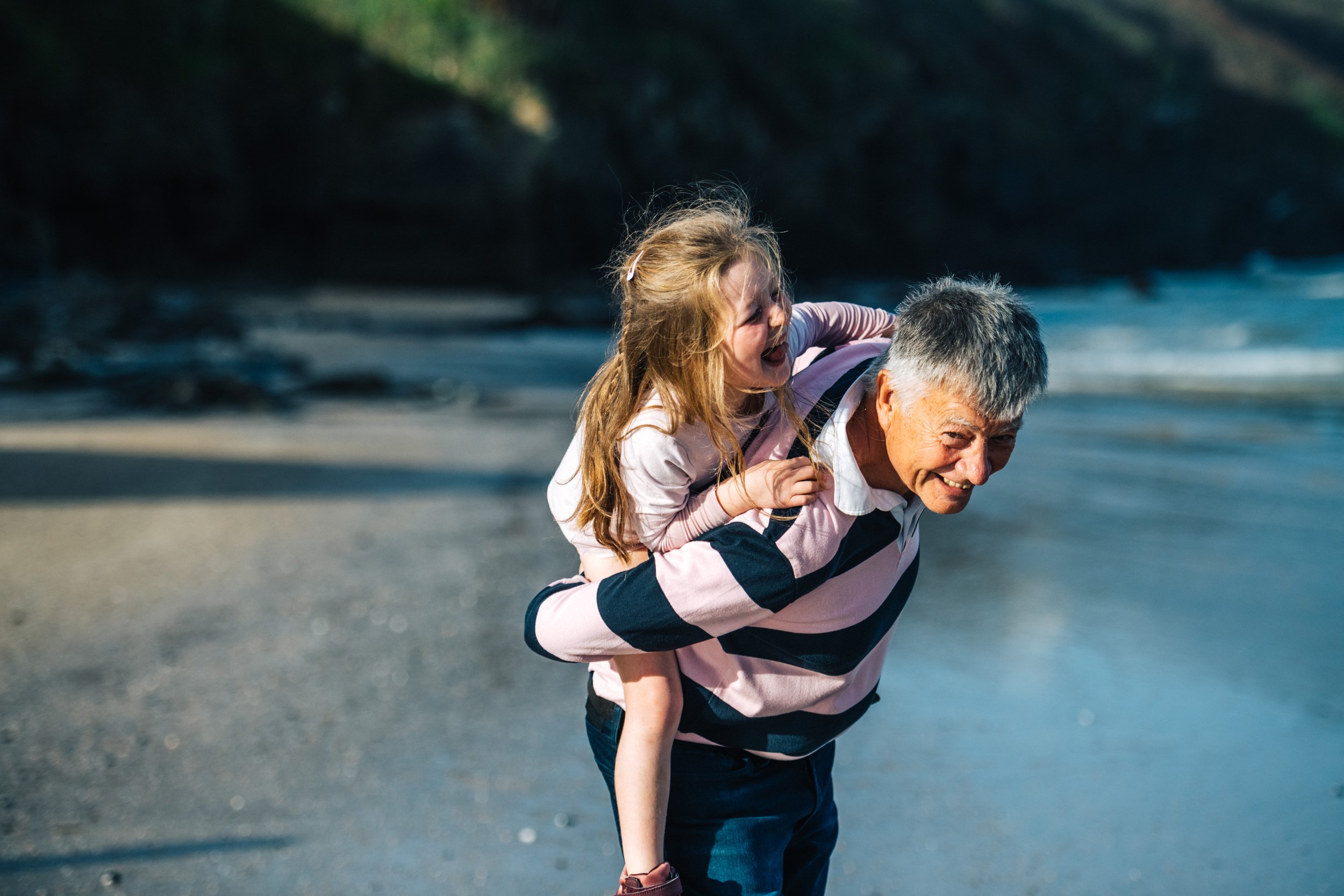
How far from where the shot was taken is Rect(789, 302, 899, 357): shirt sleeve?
1.93 m

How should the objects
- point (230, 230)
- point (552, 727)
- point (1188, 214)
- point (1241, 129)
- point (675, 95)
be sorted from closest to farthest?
1. point (552, 727)
2. point (230, 230)
3. point (675, 95)
4. point (1188, 214)
5. point (1241, 129)

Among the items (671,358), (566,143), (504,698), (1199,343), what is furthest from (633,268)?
(566,143)

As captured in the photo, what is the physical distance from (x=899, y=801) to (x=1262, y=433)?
812 cm

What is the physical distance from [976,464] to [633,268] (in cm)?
62

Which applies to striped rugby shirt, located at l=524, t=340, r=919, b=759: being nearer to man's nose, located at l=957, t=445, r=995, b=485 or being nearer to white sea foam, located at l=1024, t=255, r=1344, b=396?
man's nose, located at l=957, t=445, r=995, b=485

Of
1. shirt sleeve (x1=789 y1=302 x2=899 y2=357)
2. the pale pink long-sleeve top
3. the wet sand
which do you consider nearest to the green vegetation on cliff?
the wet sand

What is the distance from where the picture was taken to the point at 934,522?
6.38 m

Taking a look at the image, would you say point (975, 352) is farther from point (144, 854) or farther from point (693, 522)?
point (144, 854)

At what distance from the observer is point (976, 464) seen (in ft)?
5.13

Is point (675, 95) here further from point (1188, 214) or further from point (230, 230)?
point (1188, 214)

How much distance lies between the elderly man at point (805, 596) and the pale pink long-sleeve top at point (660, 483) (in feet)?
0.23

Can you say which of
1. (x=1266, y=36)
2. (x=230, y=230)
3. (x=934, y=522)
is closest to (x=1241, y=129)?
(x=1266, y=36)

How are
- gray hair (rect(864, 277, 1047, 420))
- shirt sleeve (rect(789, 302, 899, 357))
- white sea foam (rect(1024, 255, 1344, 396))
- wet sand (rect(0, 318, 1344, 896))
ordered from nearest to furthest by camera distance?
gray hair (rect(864, 277, 1047, 420)) < shirt sleeve (rect(789, 302, 899, 357)) < wet sand (rect(0, 318, 1344, 896)) < white sea foam (rect(1024, 255, 1344, 396))

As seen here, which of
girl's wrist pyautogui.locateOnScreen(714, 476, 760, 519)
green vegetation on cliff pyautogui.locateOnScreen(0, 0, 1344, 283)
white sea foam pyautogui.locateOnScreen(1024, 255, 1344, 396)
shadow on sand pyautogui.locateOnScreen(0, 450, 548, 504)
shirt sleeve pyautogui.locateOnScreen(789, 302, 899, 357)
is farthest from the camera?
green vegetation on cliff pyautogui.locateOnScreen(0, 0, 1344, 283)
